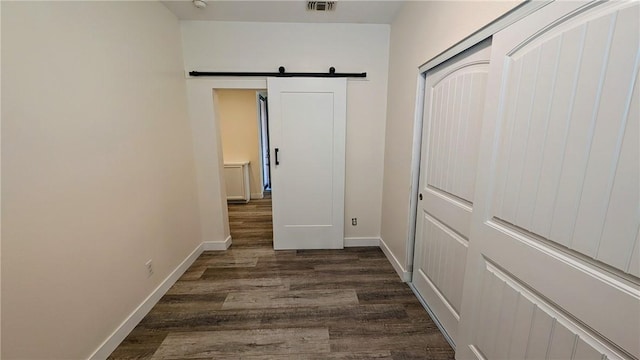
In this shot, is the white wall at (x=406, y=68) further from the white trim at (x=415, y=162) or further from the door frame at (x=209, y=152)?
the door frame at (x=209, y=152)

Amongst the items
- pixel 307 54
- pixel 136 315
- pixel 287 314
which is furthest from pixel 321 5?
pixel 136 315

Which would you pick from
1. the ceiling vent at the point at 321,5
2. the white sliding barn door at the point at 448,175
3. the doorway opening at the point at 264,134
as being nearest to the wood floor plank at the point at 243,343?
the white sliding barn door at the point at 448,175

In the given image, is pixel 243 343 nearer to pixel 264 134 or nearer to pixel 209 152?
pixel 209 152

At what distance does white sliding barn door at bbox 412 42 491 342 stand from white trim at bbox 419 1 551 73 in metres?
0.05

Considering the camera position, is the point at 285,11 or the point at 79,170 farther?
the point at 285,11

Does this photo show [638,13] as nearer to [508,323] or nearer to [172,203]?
[508,323]

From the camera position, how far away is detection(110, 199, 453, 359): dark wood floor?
60.1 inches

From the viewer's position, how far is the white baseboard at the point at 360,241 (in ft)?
9.72

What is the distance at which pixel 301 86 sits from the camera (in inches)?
99.3

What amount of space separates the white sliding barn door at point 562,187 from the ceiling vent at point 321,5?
1614 millimetres

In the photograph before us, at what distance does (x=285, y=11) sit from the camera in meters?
2.26

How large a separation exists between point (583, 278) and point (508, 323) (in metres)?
0.47

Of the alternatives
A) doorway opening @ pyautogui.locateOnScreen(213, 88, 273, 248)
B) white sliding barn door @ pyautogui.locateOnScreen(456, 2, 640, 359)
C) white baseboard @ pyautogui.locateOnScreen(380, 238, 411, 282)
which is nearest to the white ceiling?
white sliding barn door @ pyautogui.locateOnScreen(456, 2, 640, 359)

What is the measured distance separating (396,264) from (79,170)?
2587mm
